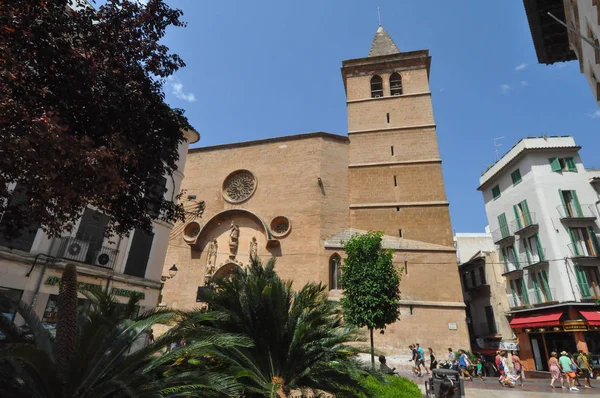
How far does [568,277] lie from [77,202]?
19.9 meters

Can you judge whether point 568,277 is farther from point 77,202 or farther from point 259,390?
point 77,202

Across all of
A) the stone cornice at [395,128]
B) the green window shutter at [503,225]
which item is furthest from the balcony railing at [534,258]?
the stone cornice at [395,128]

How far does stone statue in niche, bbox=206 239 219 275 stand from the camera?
781 inches

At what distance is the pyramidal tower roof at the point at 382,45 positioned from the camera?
25.7 m

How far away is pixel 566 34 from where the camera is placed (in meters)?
11.0

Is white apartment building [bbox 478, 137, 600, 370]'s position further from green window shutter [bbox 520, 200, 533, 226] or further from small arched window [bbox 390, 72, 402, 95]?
small arched window [bbox 390, 72, 402, 95]

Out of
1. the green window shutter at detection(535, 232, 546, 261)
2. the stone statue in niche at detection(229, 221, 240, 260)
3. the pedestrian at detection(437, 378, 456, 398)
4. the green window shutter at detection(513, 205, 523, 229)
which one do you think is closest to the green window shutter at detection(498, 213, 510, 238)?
the green window shutter at detection(513, 205, 523, 229)

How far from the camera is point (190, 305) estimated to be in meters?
19.9

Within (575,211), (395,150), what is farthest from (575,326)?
(395,150)

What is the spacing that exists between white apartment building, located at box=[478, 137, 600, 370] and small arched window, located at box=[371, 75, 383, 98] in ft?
30.9

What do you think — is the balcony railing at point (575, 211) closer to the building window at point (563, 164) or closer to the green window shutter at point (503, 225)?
the building window at point (563, 164)

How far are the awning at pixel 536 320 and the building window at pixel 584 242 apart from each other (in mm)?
3160

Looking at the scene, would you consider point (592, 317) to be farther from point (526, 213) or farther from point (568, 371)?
point (568, 371)

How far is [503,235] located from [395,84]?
1223cm
